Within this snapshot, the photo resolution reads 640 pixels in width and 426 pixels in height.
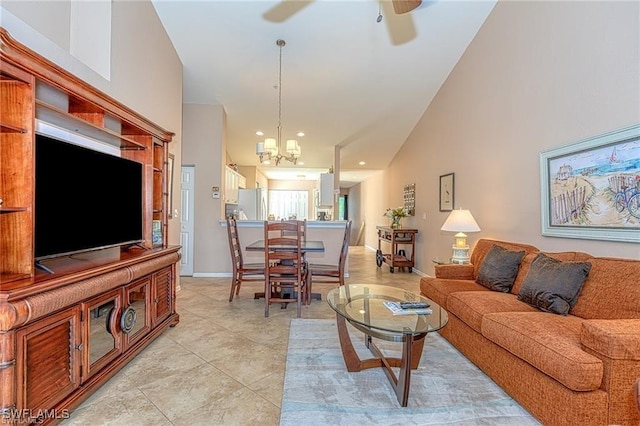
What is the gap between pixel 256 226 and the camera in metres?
5.39

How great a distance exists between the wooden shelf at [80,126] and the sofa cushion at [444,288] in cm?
311

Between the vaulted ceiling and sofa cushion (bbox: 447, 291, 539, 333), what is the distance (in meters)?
3.27

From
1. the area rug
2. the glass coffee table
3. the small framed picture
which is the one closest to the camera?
the area rug

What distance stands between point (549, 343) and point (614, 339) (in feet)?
0.95

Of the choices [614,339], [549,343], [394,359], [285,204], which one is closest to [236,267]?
[394,359]

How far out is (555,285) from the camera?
7.57 ft

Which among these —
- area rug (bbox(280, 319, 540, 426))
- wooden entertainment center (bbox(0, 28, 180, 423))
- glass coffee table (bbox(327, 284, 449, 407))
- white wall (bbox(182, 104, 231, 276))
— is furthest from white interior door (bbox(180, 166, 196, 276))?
glass coffee table (bbox(327, 284, 449, 407))

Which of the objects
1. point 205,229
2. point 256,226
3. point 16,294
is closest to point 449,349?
point 16,294

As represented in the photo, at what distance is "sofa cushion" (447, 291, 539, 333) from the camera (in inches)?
93.0

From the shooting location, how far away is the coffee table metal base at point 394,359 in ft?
6.18

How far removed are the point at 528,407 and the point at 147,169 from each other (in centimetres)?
340

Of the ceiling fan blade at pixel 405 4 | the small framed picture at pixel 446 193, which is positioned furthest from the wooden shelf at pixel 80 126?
the small framed picture at pixel 446 193

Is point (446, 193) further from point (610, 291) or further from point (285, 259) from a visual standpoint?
point (610, 291)

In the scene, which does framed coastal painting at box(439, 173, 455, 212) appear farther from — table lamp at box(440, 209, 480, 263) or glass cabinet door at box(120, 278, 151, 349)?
glass cabinet door at box(120, 278, 151, 349)
